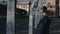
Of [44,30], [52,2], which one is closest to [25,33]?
[44,30]

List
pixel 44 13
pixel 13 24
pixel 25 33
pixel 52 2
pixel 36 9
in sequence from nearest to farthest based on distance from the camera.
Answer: pixel 13 24, pixel 44 13, pixel 36 9, pixel 25 33, pixel 52 2

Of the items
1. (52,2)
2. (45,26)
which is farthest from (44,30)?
(52,2)

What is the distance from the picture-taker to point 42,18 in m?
5.02

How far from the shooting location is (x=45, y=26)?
5.06m

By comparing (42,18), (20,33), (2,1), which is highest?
(2,1)

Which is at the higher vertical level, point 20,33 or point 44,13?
point 44,13

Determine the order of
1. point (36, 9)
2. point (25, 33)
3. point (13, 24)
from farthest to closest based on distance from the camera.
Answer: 1. point (25, 33)
2. point (36, 9)
3. point (13, 24)

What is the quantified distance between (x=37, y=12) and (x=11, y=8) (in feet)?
7.64

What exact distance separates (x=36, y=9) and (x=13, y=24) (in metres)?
2.38

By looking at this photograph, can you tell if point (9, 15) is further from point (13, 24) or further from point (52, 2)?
point (52, 2)


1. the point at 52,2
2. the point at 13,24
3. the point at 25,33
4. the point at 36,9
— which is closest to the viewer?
the point at 13,24

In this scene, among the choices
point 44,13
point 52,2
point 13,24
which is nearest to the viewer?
point 13,24

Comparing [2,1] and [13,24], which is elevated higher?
[2,1]

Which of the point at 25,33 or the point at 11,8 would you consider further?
the point at 25,33
